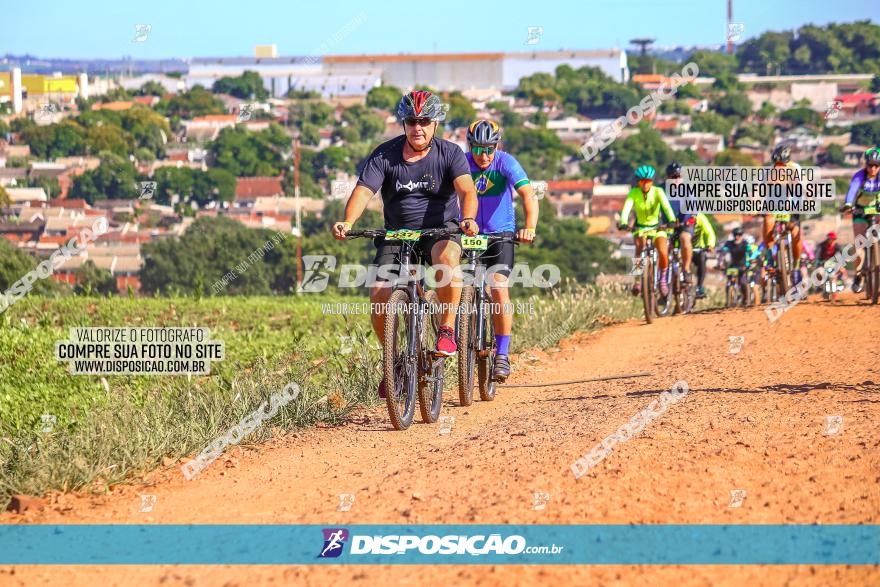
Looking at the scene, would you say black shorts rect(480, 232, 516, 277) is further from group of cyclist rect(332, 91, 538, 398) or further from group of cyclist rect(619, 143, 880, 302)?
group of cyclist rect(619, 143, 880, 302)

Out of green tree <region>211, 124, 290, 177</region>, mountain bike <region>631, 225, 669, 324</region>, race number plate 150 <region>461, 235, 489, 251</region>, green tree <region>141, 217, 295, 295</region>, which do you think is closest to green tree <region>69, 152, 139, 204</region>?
green tree <region>211, 124, 290, 177</region>

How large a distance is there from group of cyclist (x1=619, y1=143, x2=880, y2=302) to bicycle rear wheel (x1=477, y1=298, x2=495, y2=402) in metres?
4.59

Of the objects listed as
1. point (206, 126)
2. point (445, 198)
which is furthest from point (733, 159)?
point (445, 198)

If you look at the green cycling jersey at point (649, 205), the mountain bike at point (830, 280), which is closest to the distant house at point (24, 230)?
the mountain bike at point (830, 280)

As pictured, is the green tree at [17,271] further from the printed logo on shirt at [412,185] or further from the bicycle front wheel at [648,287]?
the printed logo on shirt at [412,185]

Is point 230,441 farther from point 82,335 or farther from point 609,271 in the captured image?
point 609,271

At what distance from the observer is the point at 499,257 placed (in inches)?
389

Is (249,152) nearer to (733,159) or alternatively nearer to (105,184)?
(105,184)

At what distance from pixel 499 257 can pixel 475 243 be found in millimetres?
488

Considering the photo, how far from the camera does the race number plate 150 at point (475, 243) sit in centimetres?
938

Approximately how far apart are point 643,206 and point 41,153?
125m

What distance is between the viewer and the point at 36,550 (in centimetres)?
638

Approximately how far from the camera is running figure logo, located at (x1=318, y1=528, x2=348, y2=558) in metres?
5.91

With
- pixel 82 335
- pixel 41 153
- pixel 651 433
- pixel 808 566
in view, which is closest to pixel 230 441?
pixel 651 433
